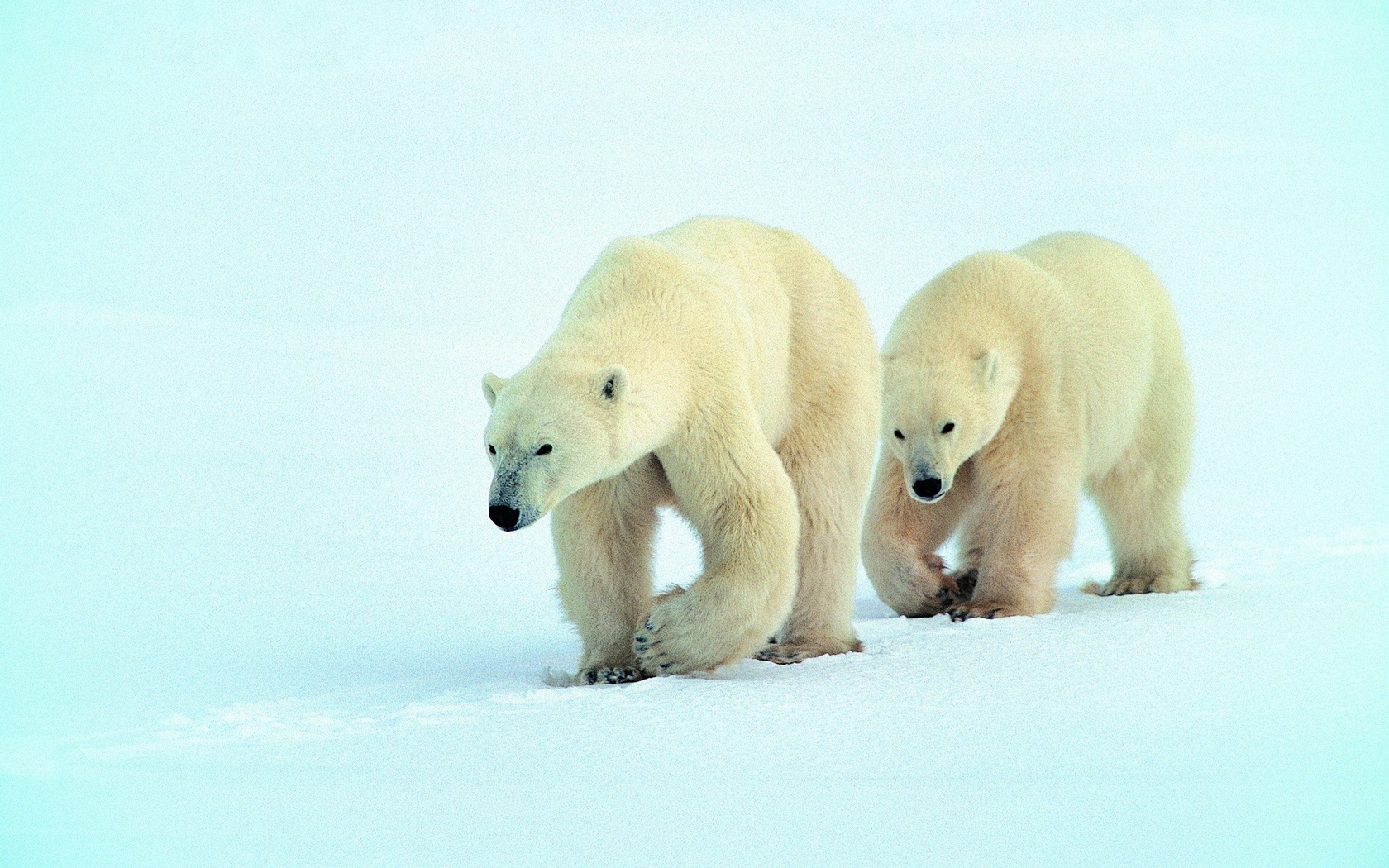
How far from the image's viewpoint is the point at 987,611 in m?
6.43

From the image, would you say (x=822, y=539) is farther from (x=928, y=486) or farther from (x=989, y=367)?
(x=989, y=367)

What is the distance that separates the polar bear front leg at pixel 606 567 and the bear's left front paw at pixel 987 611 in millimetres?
1876

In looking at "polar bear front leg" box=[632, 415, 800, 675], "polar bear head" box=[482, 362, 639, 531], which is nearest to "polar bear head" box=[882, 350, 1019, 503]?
"polar bear front leg" box=[632, 415, 800, 675]

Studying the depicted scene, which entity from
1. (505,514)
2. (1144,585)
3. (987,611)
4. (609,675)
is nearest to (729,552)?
(609,675)

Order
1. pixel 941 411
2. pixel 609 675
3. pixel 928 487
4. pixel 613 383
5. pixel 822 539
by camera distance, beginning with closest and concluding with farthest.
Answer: pixel 613 383 → pixel 609 675 → pixel 822 539 → pixel 928 487 → pixel 941 411

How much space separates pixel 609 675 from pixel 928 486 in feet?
6.06

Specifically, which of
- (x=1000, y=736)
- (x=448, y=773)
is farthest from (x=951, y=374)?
(x=448, y=773)

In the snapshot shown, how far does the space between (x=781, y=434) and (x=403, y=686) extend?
1.53m

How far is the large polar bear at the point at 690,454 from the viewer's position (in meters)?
4.47

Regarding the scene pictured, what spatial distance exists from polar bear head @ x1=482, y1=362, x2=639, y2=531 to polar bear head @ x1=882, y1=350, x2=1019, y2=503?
209 centimetres

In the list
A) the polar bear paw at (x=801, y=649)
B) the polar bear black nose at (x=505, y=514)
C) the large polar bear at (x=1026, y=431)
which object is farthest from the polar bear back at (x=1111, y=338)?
the polar bear black nose at (x=505, y=514)

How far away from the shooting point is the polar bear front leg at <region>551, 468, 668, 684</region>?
16.2ft

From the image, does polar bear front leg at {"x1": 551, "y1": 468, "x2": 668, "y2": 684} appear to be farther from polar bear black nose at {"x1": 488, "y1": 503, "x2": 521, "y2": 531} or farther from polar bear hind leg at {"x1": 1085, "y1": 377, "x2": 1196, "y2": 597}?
polar bear hind leg at {"x1": 1085, "y1": 377, "x2": 1196, "y2": 597}

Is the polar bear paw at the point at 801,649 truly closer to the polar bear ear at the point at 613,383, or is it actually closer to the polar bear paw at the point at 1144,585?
the polar bear ear at the point at 613,383
